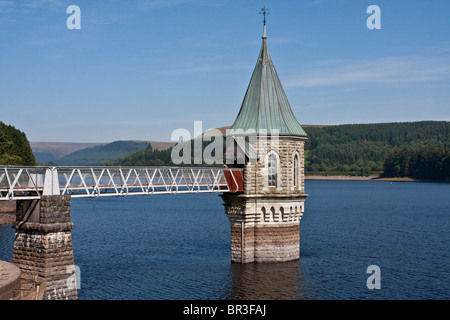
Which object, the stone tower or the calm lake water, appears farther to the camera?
the stone tower

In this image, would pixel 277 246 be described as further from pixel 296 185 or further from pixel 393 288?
pixel 393 288

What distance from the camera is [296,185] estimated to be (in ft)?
164

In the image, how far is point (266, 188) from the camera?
48.4 meters

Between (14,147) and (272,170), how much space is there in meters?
83.2

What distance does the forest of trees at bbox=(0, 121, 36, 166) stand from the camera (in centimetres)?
10694

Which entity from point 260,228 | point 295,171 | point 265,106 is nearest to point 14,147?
point 265,106

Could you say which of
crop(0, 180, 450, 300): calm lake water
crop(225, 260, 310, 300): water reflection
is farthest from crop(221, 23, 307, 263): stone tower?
crop(0, 180, 450, 300): calm lake water

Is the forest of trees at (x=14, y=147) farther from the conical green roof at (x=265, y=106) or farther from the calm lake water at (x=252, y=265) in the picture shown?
the conical green roof at (x=265, y=106)

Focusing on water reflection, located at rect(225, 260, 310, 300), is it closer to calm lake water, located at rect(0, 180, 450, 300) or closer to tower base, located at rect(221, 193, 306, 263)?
calm lake water, located at rect(0, 180, 450, 300)

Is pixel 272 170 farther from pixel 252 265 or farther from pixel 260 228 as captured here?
pixel 252 265

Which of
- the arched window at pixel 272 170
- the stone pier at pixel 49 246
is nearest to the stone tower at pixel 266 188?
the arched window at pixel 272 170

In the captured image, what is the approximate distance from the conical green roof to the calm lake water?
34.0 ft

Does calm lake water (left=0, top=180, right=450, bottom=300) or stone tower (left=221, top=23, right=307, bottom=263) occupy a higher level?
stone tower (left=221, top=23, right=307, bottom=263)

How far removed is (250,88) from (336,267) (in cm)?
1554
